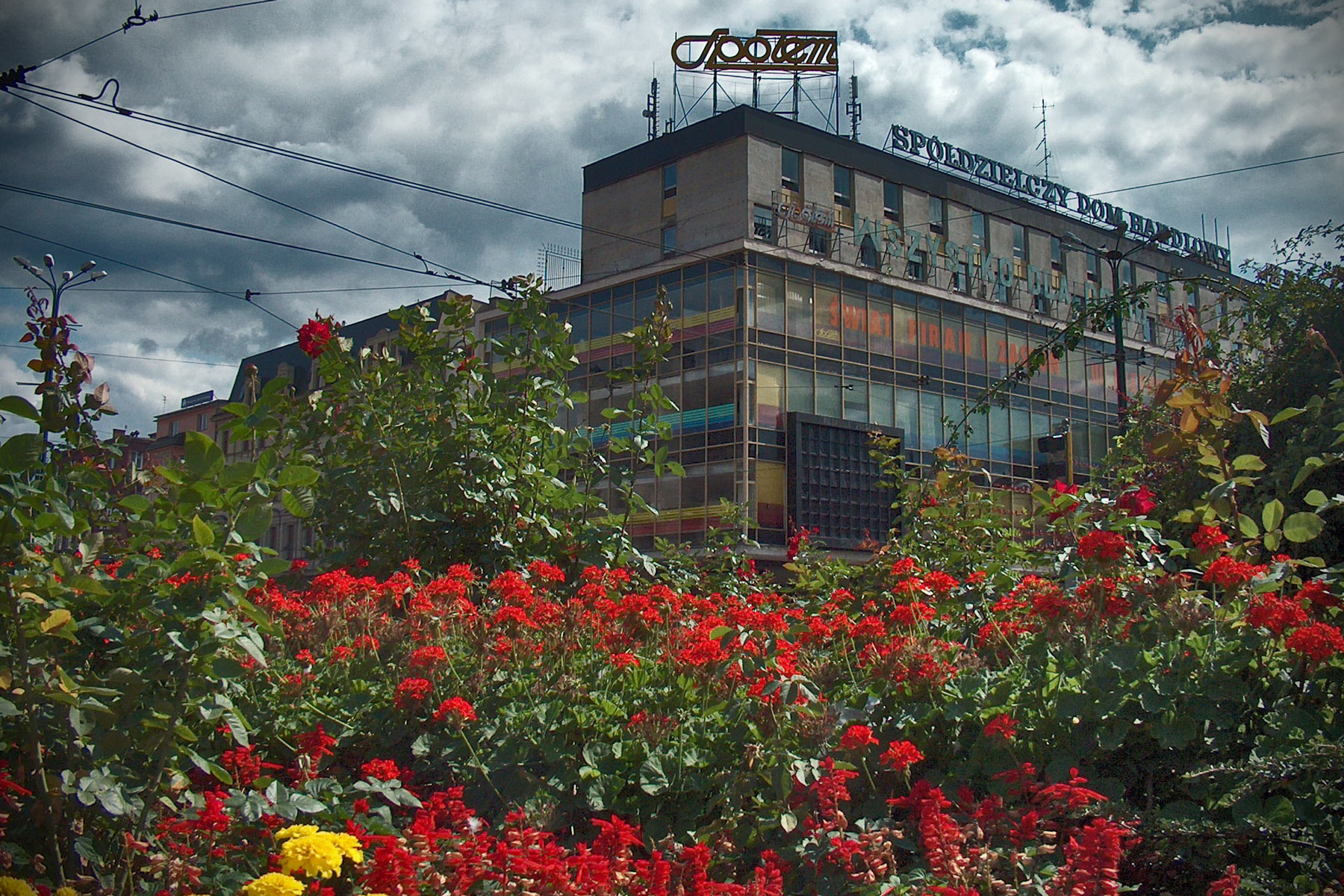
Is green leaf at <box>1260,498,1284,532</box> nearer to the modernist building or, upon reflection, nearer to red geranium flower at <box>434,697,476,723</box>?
red geranium flower at <box>434,697,476,723</box>

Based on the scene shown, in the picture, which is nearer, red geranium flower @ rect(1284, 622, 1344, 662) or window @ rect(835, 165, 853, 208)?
red geranium flower @ rect(1284, 622, 1344, 662)

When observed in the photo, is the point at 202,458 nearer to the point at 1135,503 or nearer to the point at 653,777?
the point at 653,777

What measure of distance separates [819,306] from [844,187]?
5.48 meters

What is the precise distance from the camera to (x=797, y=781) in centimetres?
301

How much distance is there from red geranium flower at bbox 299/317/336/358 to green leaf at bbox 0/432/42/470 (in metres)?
2.68

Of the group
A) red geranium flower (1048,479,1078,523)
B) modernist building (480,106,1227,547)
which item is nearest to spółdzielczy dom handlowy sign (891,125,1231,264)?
modernist building (480,106,1227,547)

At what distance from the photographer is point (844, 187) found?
1457 inches

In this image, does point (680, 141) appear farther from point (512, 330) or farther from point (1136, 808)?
point (1136, 808)

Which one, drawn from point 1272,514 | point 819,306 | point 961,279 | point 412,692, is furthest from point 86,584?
point 961,279

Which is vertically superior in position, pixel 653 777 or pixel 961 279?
pixel 961 279

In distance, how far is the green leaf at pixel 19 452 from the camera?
2.77m

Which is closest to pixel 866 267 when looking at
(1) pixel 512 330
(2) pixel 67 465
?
(1) pixel 512 330

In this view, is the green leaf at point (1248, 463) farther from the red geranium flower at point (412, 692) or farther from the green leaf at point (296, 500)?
the green leaf at point (296, 500)

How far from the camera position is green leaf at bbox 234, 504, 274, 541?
2.84 metres
